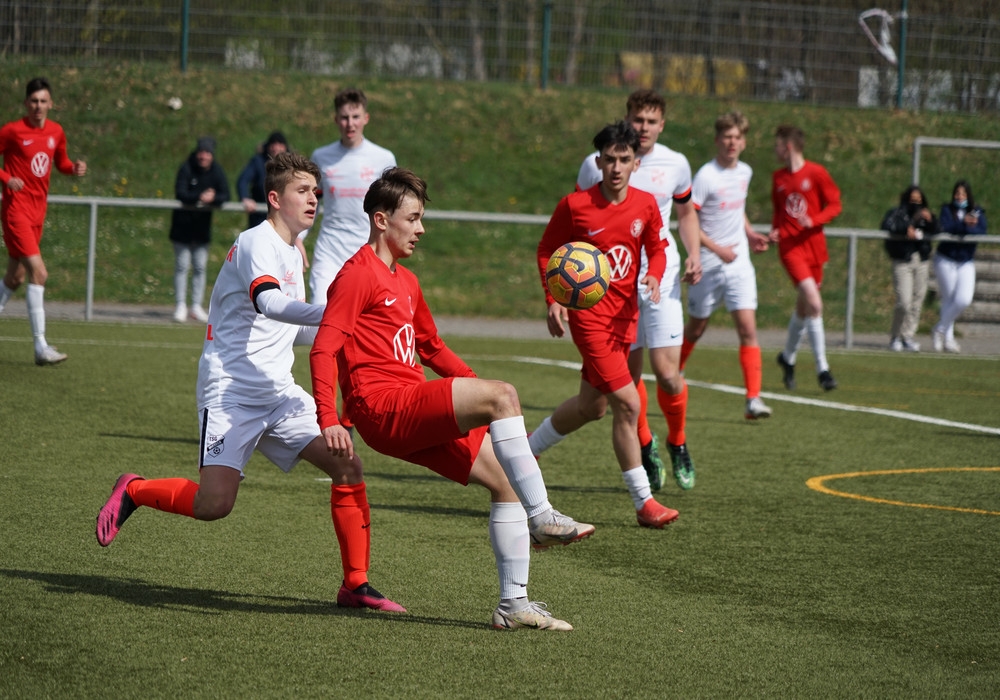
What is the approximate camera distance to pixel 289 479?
8.00 meters

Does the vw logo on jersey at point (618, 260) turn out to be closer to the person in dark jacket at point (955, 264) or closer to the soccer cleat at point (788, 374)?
→ the soccer cleat at point (788, 374)

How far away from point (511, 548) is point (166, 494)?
5.26 feet

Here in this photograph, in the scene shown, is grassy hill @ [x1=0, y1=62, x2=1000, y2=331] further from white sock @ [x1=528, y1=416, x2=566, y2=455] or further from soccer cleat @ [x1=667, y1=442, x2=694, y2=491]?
white sock @ [x1=528, y1=416, x2=566, y2=455]

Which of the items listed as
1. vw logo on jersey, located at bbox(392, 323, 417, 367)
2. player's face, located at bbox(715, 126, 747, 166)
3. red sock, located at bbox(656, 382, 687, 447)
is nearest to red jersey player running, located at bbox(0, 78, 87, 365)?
player's face, located at bbox(715, 126, 747, 166)

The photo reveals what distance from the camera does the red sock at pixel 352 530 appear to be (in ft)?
17.1

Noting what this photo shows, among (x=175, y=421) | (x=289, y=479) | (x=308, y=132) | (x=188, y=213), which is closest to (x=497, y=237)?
(x=308, y=132)

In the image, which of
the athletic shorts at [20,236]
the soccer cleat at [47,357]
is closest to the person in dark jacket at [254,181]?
the athletic shorts at [20,236]

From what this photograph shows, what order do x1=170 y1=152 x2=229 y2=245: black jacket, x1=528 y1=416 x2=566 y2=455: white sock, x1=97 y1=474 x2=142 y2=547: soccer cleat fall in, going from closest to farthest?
x1=97 y1=474 x2=142 y2=547: soccer cleat < x1=528 y1=416 x2=566 y2=455: white sock < x1=170 y1=152 x2=229 y2=245: black jacket

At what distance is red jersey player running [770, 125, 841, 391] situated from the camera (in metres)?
12.9

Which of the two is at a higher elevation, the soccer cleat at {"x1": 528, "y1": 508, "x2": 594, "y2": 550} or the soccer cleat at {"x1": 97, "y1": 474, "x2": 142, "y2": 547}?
the soccer cleat at {"x1": 528, "y1": 508, "x2": 594, "y2": 550}

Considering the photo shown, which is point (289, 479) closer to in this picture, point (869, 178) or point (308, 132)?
point (308, 132)

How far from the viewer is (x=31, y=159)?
473 inches

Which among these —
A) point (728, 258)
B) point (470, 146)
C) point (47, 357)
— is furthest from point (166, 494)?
point (470, 146)

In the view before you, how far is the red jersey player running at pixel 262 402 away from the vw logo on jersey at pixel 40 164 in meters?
7.21
